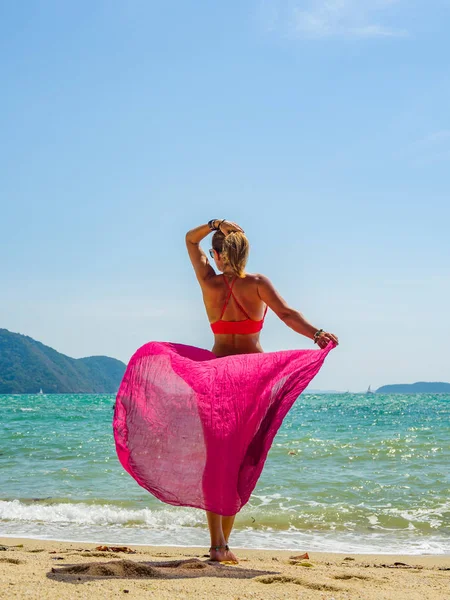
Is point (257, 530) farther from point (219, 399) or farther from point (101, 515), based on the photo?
point (219, 399)

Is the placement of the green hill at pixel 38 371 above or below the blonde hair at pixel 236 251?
above

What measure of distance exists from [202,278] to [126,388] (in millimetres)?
959

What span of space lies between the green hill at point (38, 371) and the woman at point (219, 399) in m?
126

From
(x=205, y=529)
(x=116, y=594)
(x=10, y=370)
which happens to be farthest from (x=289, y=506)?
(x=10, y=370)

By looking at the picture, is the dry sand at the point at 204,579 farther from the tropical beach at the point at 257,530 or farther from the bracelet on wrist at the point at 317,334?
the bracelet on wrist at the point at 317,334

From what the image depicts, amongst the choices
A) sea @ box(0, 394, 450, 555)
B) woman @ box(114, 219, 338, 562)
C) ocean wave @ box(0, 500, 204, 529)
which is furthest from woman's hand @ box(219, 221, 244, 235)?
ocean wave @ box(0, 500, 204, 529)

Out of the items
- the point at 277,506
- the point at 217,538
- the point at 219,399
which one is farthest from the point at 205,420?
the point at 277,506

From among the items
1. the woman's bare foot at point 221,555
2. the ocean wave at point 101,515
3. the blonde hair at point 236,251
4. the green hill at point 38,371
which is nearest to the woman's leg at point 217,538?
the woman's bare foot at point 221,555

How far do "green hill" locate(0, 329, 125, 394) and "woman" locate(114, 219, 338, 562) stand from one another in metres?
126

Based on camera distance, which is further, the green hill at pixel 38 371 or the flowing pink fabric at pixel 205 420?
the green hill at pixel 38 371

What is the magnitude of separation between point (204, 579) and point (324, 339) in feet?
5.56

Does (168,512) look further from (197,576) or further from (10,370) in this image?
(10,370)

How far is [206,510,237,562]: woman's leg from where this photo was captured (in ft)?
14.9

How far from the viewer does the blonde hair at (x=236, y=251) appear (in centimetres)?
471
